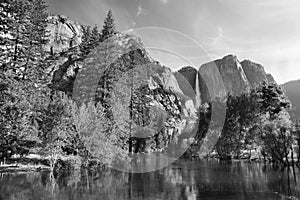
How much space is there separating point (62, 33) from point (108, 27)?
5344 centimetres

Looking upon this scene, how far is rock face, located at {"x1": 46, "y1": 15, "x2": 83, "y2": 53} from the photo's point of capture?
98.6m

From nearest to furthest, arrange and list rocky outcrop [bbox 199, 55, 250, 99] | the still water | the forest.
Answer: the still water < the forest < rocky outcrop [bbox 199, 55, 250, 99]

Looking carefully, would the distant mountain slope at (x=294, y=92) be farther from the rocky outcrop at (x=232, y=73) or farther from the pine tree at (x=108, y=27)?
the pine tree at (x=108, y=27)

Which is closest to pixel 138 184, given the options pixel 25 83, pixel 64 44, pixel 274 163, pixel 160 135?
pixel 25 83

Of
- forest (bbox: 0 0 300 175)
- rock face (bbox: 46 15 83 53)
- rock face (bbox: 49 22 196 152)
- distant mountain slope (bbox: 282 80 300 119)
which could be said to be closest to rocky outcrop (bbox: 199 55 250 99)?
distant mountain slope (bbox: 282 80 300 119)

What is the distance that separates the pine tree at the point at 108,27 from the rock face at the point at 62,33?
41.7 metres

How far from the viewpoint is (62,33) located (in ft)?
346

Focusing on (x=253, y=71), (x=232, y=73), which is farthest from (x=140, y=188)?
(x=253, y=71)

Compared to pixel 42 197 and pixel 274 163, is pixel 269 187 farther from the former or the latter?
pixel 274 163

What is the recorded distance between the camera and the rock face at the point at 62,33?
98.6m

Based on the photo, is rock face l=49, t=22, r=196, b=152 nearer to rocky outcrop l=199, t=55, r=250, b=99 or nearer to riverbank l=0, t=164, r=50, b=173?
riverbank l=0, t=164, r=50, b=173

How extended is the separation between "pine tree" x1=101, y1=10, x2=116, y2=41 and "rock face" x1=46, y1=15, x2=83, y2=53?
41739mm

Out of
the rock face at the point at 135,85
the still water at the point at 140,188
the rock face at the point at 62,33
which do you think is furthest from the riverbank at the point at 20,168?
the rock face at the point at 62,33

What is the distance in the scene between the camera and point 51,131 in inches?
1171
